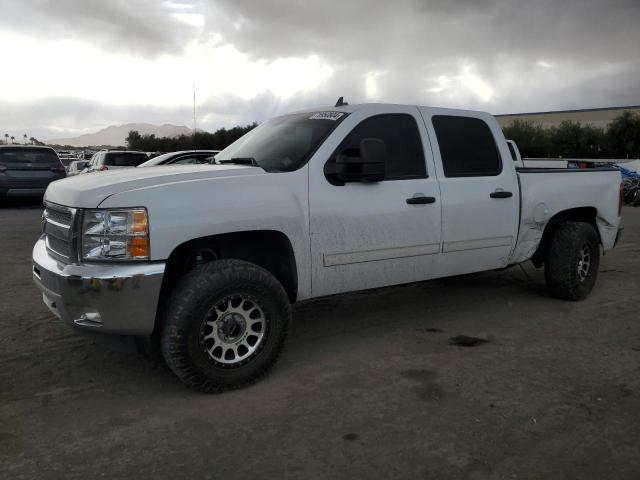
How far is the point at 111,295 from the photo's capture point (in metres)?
3.38

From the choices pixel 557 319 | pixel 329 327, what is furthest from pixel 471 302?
pixel 329 327

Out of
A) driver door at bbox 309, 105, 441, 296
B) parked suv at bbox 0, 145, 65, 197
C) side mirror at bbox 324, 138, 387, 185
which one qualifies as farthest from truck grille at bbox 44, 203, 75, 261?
parked suv at bbox 0, 145, 65, 197

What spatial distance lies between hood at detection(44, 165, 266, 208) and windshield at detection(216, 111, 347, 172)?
0.32m

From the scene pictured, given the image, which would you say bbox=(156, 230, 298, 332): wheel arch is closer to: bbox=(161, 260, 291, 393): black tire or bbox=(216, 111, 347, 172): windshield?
bbox=(161, 260, 291, 393): black tire

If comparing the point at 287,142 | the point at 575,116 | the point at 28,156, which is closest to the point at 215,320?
the point at 287,142

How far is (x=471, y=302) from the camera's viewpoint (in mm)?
5996

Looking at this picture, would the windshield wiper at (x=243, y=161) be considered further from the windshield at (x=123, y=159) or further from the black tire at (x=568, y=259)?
the windshield at (x=123, y=159)

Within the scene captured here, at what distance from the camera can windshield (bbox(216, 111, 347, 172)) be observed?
4277 mm

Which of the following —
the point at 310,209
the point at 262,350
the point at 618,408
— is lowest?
the point at 618,408

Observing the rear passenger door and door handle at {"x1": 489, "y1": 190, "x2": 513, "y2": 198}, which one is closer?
the rear passenger door

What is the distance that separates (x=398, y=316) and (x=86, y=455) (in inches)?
126

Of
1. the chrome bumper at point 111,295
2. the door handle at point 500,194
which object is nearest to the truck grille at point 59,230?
the chrome bumper at point 111,295

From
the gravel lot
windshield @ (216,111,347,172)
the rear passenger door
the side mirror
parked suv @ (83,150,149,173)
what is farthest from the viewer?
parked suv @ (83,150,149,173)

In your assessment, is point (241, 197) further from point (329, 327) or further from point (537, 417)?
point (537, 417)
